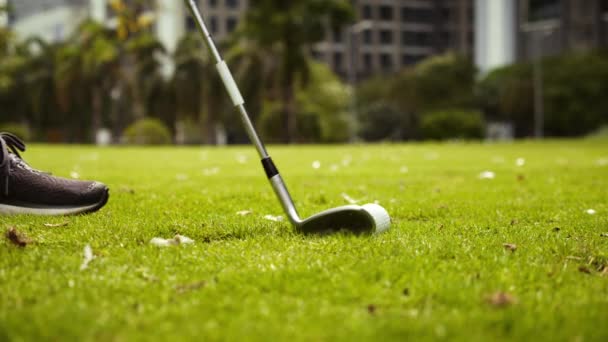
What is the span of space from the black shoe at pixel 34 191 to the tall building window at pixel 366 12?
98.0 metres

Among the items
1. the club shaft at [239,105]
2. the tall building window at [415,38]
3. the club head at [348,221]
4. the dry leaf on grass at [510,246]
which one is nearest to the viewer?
the dry leaf on grass at [510,246]

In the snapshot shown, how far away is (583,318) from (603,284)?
569mm

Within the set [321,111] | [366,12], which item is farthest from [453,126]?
[366,12]

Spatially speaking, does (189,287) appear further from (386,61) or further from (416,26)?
(416,26)

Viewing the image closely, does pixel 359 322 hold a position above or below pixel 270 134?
above

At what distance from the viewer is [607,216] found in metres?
4.86

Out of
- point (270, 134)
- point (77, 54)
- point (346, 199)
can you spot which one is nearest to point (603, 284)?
point (346, 199)

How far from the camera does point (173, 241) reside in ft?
11.5

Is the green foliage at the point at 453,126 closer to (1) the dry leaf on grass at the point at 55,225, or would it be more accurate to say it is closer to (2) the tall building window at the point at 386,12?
(2) the tall building window at the point at 386,12

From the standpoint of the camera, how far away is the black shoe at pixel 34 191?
4086 millimetres

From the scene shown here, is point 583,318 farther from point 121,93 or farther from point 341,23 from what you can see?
point 121,93

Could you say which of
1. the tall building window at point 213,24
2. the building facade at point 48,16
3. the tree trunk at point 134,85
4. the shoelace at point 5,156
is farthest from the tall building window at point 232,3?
the shoelace at point 5,156

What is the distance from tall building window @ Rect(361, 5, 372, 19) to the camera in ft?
325

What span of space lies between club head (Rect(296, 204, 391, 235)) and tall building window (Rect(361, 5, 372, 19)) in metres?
98.4
